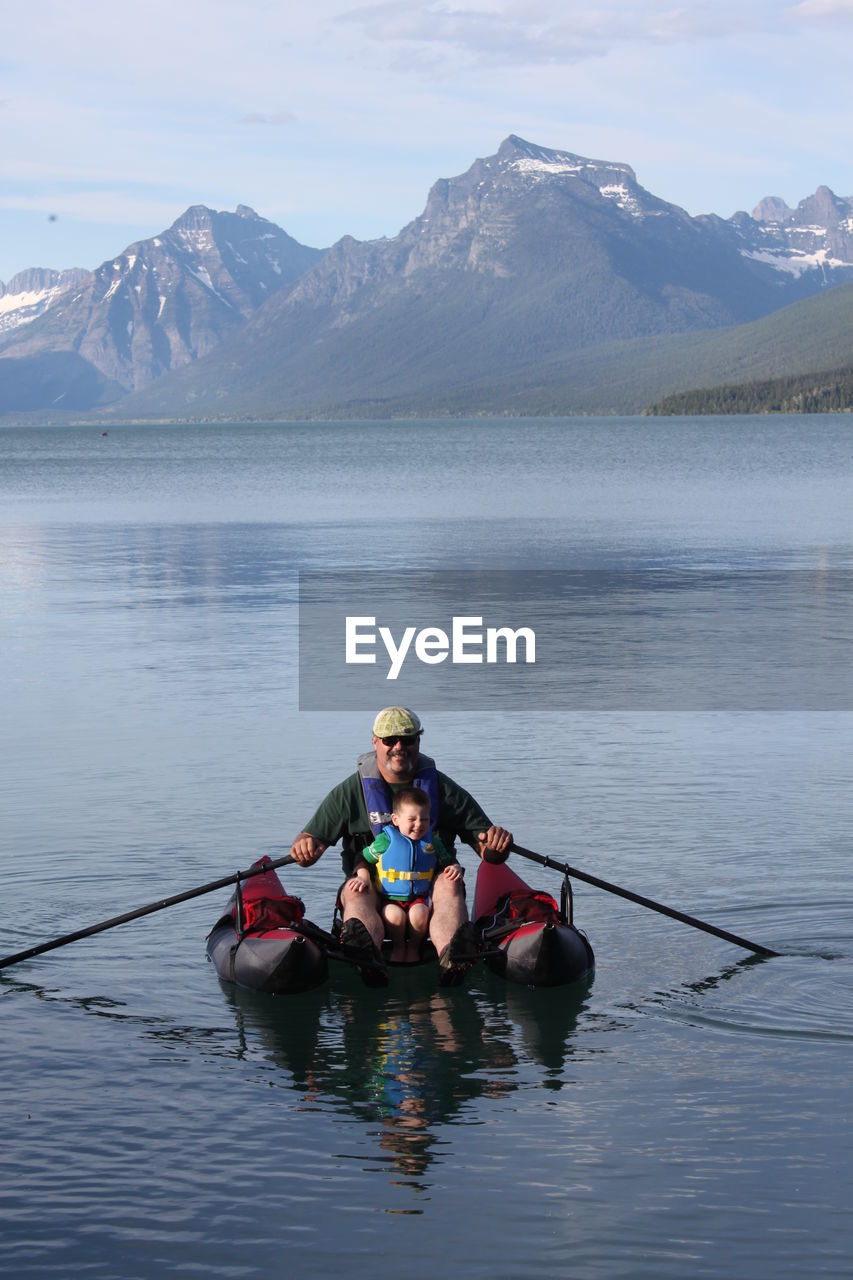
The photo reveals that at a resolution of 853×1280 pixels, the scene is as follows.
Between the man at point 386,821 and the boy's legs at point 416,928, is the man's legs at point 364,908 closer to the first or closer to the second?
the man at point 386,821

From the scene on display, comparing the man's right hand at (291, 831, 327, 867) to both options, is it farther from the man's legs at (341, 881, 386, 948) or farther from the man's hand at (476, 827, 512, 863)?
the man's hand at (476, 827, 512, 863)

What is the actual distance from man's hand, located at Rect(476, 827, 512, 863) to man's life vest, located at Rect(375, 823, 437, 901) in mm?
364

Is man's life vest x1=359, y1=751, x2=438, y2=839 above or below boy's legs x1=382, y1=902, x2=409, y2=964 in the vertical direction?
above

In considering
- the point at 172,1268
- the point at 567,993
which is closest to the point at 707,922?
the point at 567,993

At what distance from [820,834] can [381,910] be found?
5.55 metres

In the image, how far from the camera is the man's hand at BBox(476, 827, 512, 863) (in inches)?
496

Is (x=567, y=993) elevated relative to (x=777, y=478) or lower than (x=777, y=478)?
lower

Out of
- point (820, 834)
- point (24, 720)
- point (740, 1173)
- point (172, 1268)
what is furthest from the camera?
point (24, 720)

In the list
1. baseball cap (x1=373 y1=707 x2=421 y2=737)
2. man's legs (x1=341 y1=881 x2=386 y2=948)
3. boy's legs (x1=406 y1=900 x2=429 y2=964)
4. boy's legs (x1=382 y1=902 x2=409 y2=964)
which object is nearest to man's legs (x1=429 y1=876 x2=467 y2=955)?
boy's legs (x1=406 y1=900 x2=429 y2=964)

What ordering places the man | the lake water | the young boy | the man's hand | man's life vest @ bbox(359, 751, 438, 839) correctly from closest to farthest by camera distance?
the lake water < the man < the man's hand < the young boy < man's life vest @ bbox(359, 751, 438, 839)

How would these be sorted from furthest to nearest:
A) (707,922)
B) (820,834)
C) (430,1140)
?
1. (820,834)
2. (707,922)
3. (430,1140)

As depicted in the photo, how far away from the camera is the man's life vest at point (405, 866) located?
12.7 metres

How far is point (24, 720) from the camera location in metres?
23.3

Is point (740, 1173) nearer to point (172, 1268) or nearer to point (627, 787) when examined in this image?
point (172, 1268)
